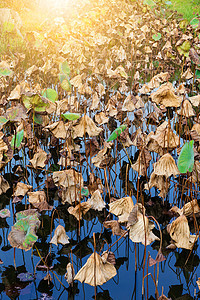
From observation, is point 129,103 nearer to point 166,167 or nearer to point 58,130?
point 58,130

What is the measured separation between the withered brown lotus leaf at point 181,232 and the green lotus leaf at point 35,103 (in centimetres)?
82

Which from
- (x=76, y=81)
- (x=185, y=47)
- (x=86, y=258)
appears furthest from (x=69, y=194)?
(x=185, y=47)

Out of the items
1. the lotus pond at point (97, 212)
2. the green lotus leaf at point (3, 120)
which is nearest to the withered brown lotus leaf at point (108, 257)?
the lotus pond at point (97, 212)

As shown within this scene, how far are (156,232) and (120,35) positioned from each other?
11.9ft

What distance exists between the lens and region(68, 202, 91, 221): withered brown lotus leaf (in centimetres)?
151

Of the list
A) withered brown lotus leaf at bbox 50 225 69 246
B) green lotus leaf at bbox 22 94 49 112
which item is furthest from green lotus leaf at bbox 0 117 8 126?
withered brown lotus leaf at bbox 50 225 69 246

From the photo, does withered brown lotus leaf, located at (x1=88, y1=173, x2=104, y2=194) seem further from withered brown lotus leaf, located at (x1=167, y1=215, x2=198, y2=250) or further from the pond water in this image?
withered brown lotus leaf, located at (x1=167, y1=215, x2=198, y2=250)

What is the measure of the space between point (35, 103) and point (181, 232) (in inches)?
35.0

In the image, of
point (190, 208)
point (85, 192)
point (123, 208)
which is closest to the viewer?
point (123, 208)

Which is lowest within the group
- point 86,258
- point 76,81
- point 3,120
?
point 86,258

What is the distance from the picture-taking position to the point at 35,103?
1679 millimetres

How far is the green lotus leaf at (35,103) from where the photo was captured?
1637 mm

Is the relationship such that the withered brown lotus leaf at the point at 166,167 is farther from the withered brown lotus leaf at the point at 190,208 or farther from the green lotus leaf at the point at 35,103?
the green lotus leaf at the point at 35,103

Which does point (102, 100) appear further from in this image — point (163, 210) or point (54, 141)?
point (163, 210)
